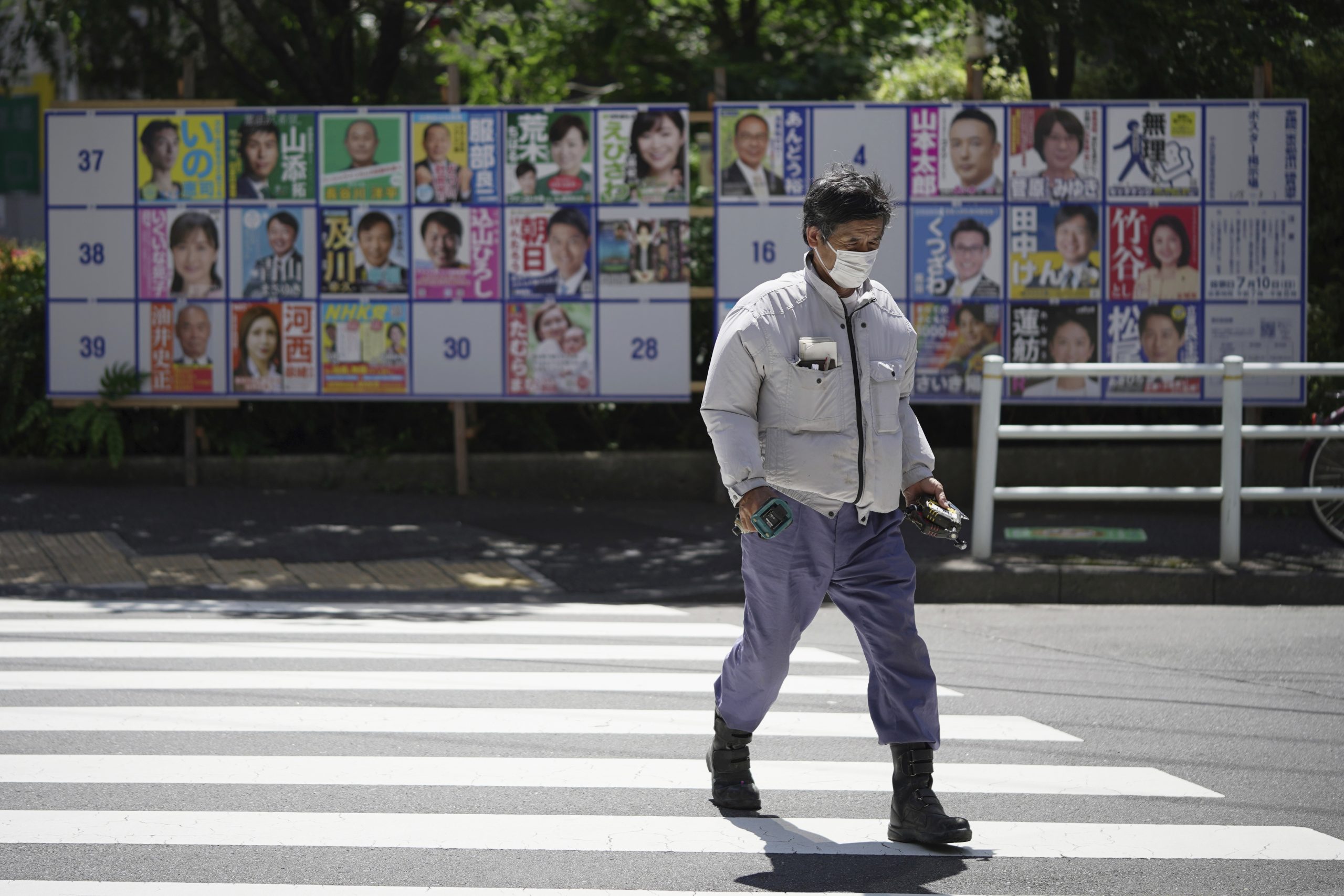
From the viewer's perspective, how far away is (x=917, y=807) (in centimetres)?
483

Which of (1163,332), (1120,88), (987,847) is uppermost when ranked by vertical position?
(1120,88)

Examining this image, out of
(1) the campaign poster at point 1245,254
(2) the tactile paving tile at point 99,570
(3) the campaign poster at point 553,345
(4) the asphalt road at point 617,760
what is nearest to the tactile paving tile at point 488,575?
(4) the asphalt road at point 617,760

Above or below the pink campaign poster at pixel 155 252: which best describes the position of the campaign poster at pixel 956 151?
above

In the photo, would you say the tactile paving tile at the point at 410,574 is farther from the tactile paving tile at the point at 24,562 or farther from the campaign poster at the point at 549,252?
the campaign poster at the point at 549,252

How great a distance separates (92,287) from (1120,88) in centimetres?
863

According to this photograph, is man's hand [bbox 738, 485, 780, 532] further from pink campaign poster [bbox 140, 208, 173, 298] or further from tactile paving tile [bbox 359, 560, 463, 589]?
pink campaign poster [bbox 140, 208, 173, 298]

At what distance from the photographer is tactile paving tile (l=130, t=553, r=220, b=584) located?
9.26 meters

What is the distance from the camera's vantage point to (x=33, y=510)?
1097 centimetres

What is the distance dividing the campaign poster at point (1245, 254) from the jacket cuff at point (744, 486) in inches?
312

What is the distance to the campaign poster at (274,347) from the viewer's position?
12.1 metres

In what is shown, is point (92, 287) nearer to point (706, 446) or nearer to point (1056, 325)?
point (706, 446)

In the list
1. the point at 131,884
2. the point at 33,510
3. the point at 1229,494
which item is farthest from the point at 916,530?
the point at 131,884

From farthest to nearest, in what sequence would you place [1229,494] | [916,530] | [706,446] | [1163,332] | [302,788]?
[706,446] → [1163,332] → [916,530] → [1229,494] → [302,788]

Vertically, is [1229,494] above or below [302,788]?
above
